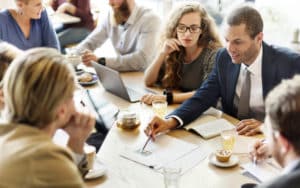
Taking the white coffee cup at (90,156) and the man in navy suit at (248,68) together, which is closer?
the white coffee cup at (90,156)

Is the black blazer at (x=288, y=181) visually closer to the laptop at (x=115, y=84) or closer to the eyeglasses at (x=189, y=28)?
Result: the laptop at (x=115, y=84)

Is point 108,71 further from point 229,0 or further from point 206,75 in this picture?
point 229,0

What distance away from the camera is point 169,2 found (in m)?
4.66

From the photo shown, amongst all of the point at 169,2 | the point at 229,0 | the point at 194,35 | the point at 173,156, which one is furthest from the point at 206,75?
the point at 169,2

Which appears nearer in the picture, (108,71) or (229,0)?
(108,71)

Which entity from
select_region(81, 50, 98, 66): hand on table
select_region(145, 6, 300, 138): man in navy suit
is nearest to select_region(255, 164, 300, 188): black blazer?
select_region(145, 6, 300, 138): man in navy suit

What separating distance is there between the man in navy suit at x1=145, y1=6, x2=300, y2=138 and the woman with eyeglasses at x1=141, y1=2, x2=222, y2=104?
1.29ft

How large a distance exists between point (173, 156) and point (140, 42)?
152 centimetres

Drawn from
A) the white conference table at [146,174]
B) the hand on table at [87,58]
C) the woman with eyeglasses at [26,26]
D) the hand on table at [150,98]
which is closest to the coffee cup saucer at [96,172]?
the white conference table at [146,174]

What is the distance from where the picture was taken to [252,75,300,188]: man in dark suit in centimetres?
117

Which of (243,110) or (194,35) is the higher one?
(194,35)

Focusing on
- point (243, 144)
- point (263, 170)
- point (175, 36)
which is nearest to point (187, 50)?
point (175, 36)

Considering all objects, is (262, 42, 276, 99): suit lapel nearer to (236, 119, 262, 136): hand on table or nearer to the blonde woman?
(236, 119, 262, 136): hand on table

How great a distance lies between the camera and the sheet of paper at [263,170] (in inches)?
63.5
